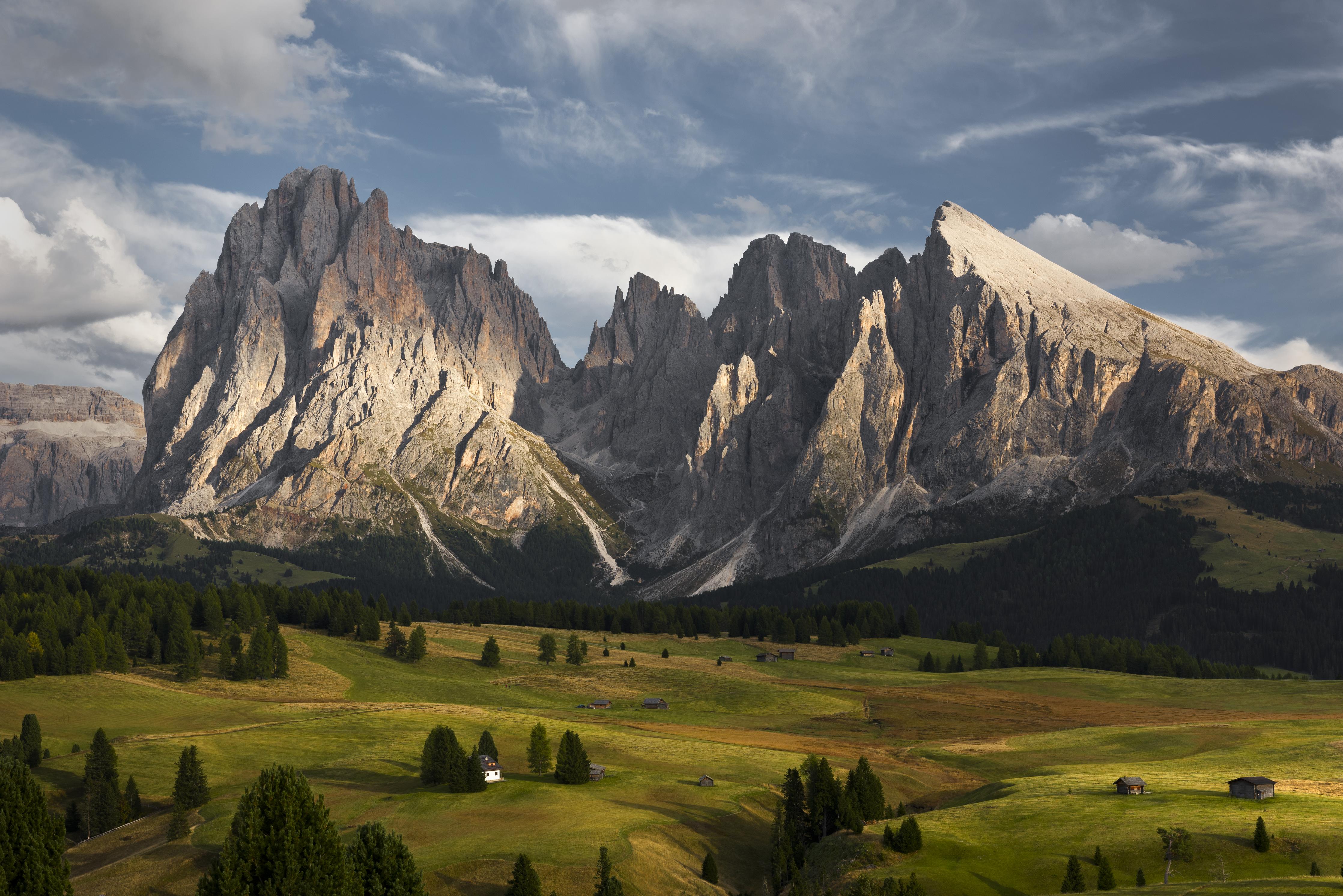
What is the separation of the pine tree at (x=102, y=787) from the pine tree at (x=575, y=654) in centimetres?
9467

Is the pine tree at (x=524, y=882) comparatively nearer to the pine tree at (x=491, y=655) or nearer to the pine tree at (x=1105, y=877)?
the pine tree at (x=1105, y=877)

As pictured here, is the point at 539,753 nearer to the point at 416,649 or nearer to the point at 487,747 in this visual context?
the point at 487,747

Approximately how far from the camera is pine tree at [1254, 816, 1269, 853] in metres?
69.6

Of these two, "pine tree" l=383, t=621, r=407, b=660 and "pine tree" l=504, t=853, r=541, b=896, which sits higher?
"pine tree" l=383, t=621, r=407, b=660

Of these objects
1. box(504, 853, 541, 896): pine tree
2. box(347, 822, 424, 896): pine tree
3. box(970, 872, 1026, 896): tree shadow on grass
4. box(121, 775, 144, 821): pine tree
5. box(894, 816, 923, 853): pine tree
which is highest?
box(347, 822, 424, 896): pine tree

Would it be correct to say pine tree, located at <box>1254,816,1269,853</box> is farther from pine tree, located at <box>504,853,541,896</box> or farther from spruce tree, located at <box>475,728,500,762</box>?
spruce tree, located at <box>475,728,500,762</box>

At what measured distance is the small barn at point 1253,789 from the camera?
8338 cm

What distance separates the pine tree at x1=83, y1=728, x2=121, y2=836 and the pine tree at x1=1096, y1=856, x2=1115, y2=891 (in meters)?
81.6

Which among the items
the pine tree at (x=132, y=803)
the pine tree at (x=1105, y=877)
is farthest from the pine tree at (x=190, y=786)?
the pine tree at (x=1105, y=877)

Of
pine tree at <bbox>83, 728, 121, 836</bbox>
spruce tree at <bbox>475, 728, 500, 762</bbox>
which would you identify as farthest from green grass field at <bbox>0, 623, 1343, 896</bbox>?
pine tree at <bbox>83, 728, 121, 836</bbox>

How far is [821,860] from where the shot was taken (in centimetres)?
8212

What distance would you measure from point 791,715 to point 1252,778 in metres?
76.2

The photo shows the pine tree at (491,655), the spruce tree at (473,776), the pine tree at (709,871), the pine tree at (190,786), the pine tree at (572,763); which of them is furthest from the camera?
the pine tree at (491,655)

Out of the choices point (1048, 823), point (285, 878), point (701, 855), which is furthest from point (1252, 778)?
point (285, 878)
